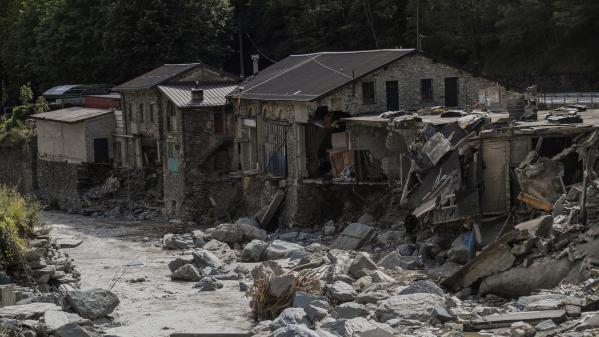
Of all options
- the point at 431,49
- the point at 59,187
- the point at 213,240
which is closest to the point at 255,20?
the point at 431,49

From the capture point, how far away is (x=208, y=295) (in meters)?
28.3

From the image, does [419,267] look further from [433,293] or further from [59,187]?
[59,187]

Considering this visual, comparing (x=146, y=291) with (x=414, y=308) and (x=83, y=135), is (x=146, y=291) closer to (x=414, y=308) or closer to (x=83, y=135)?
(x=414, y=308)

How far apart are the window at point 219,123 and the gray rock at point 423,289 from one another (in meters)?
23.2

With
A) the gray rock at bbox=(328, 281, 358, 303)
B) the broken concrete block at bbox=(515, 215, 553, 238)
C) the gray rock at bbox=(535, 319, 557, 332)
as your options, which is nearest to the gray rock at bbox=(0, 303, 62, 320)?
the gray rock at bbox=(328, 281, 358, 303)

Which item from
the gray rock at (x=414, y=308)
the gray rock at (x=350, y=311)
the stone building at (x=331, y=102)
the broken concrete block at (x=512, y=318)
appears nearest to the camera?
the broken concrete block at (x=512, y=318)

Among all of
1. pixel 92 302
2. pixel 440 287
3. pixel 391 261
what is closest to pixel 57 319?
pixel 92 302

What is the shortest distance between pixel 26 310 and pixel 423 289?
8.42m

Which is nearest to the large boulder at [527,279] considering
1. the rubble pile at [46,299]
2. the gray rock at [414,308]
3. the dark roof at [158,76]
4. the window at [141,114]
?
the gray rock at [414,308]

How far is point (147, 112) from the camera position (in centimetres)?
5025

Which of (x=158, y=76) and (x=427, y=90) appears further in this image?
(x=158, y=76)

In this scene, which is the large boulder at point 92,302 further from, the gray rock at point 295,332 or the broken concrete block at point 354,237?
the broken concrete block at point 354,237

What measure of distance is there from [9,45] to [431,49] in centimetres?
3327

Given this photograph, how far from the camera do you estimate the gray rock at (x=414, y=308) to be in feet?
72.4
